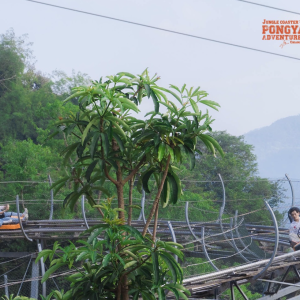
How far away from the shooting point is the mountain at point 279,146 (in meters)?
75.6

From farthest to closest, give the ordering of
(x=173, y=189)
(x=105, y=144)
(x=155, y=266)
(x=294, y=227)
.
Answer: (x=294, y=227) < (x=173, y=189) < (x=105, y=144) < (x=155, y=266)

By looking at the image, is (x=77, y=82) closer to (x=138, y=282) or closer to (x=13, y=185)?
(x=13, y=185)

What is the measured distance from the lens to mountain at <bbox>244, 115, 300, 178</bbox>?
75625mm

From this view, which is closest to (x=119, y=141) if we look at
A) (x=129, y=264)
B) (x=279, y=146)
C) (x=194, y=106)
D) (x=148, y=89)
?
(x=148, y=89)

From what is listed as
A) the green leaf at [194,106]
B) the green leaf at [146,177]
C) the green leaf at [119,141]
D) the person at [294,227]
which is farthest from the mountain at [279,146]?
the green leaf at [119,141]

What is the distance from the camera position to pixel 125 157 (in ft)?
7.51

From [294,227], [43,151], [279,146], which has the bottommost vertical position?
[294,227]

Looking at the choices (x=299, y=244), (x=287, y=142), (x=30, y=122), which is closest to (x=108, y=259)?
(x=299, y=244)

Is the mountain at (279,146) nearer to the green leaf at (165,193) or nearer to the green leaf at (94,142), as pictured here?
the green leaf at (165,193)

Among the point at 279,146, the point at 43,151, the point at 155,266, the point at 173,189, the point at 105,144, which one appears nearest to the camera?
the point at 155,266

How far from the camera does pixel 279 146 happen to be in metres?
80.7

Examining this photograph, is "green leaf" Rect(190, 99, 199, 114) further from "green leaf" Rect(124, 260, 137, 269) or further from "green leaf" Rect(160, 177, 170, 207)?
"green leaf" Rect(124, 260, 137, 269)

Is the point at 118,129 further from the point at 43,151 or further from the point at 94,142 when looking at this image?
the point at 43,151

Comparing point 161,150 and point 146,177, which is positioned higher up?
point 161,150
